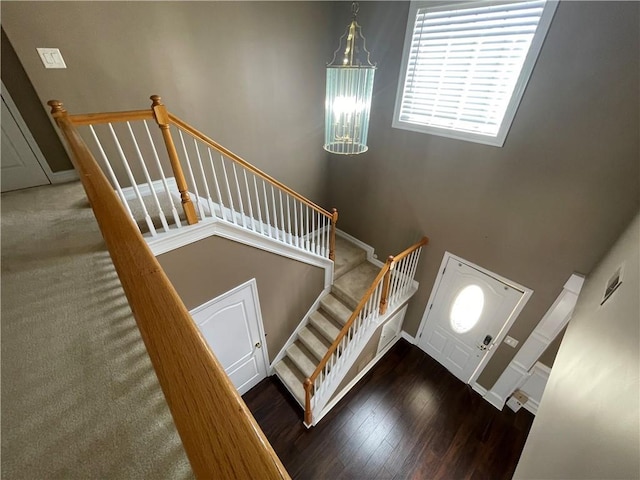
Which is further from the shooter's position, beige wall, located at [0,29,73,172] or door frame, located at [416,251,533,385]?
door frame, located at [416,251,533,385]

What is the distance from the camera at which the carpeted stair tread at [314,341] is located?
3.71 meters

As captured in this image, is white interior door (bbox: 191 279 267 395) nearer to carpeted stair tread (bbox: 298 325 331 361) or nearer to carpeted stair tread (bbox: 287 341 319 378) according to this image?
carpeted stair tread (bbox: 287 341 319 378)

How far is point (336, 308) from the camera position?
3.90 metres

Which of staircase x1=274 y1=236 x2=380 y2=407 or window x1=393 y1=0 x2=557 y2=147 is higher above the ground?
window x1=393 y1=0 x2=557 y2=147

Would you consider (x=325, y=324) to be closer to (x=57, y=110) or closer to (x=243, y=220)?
(x=243, y=220)

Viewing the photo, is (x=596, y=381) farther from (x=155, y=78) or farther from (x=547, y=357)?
(x=155, y=78)

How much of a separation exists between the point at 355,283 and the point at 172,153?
119 inches

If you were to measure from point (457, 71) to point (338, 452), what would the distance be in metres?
4.38

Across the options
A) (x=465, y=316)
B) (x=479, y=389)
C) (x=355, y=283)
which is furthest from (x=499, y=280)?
(x=355, y=283)

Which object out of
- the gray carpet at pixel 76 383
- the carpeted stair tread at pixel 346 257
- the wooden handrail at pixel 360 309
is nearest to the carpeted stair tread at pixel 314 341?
the wooden handrail at pixel 360 309

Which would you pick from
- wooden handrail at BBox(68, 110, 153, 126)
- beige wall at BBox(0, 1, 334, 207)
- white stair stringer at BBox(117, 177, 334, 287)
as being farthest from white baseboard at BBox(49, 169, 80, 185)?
wooden handrail at BBox(68, 110, 153, 126)

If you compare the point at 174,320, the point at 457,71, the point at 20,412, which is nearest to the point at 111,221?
the point at 174,320

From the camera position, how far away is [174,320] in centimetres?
47

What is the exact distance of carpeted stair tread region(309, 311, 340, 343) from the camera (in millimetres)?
3766
